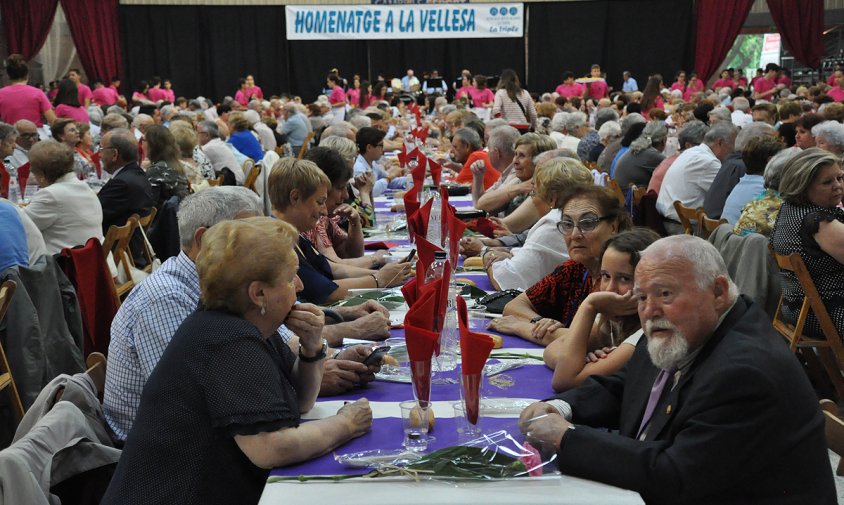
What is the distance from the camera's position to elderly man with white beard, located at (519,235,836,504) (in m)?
1.64

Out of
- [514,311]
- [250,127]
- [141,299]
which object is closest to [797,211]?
[514,311]

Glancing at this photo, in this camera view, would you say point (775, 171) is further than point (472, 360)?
Yes

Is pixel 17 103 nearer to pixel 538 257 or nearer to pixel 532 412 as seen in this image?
pixel 538 257

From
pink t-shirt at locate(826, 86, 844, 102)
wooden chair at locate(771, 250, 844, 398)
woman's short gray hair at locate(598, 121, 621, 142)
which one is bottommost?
wooden chair at locate(771, 250, 844, 398)

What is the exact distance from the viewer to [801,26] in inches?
779

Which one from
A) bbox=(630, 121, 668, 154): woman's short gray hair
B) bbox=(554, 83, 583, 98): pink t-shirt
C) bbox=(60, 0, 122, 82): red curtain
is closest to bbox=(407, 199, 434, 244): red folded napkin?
bbox=(630, 121, 668, 154): woman's short gray hair

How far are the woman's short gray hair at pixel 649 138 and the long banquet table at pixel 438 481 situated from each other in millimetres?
5188

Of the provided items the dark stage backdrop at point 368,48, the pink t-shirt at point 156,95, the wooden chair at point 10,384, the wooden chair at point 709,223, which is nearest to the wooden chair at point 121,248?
the wooden chair at point 10,384

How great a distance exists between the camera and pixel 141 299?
2117 mm

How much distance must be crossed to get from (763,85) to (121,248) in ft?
51.7

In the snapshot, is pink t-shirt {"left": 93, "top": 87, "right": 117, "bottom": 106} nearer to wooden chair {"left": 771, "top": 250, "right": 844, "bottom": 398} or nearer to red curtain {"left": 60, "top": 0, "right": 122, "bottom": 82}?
red curtain {"left": 60, "top": 0, "right": 122, "bottom": 82}

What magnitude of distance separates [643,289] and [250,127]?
810cm

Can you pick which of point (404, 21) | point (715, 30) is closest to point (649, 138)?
point (404, 21)

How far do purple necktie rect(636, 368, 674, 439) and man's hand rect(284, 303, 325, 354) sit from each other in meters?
0.73
